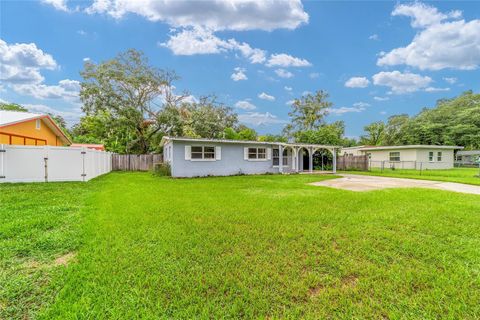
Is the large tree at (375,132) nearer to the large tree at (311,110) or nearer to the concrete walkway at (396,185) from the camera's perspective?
the large tree at (311,110)

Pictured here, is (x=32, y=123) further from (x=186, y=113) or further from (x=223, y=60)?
(x=223, y=60)

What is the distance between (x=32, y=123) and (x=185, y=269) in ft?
52.5

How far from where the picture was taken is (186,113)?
23.4m

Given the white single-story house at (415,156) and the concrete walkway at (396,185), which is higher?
the white single-story house at (415,156)

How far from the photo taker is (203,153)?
1358 centimetres

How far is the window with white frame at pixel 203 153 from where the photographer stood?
43.9 feet

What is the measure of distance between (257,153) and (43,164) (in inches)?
442

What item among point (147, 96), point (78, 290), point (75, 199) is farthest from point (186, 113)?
point (78, 290)

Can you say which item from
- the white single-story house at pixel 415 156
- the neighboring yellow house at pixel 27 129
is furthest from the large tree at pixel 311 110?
the neighboring yellow house at pixel 27 129

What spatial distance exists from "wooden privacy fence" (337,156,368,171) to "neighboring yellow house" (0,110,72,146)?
22646mm

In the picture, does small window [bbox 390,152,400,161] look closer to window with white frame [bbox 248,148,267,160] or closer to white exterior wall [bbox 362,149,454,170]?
white exterior wall [bbox 362,149,454,170]

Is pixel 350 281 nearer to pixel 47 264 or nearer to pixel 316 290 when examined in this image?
pixel 316 290

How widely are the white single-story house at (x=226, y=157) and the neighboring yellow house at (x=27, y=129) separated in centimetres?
725

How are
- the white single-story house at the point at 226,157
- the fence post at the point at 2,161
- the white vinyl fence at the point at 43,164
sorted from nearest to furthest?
the fence post at the point at 2,161, the white vinyl fence at the point at 43,164, the white single-story house at the point at 226,157
